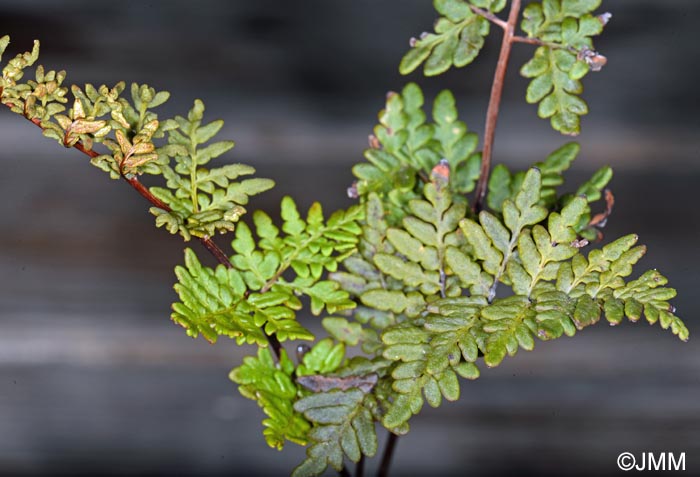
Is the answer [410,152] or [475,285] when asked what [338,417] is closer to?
[475,285]

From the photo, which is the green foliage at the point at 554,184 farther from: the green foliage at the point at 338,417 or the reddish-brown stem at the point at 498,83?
the green foliage at the point at 338,417

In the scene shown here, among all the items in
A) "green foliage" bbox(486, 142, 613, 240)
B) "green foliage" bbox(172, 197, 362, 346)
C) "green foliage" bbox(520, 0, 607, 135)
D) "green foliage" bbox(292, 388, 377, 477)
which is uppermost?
"green foliage" bbox(520, 0, 607, 135)

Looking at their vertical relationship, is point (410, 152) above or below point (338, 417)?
above

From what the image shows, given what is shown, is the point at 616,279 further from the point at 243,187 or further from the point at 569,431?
the point at 569,431

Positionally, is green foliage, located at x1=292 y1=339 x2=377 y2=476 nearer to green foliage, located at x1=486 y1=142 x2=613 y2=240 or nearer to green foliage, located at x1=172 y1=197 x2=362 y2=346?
green foliage, located at x1=172 y1=197 x2=362 y2=346

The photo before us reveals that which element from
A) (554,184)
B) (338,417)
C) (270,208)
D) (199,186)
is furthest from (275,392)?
(270,208)

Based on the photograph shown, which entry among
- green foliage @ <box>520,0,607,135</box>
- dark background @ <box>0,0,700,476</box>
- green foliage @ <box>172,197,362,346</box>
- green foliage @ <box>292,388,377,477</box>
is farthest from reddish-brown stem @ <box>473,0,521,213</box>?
dark background @ <box>0,0,700,476</box>
